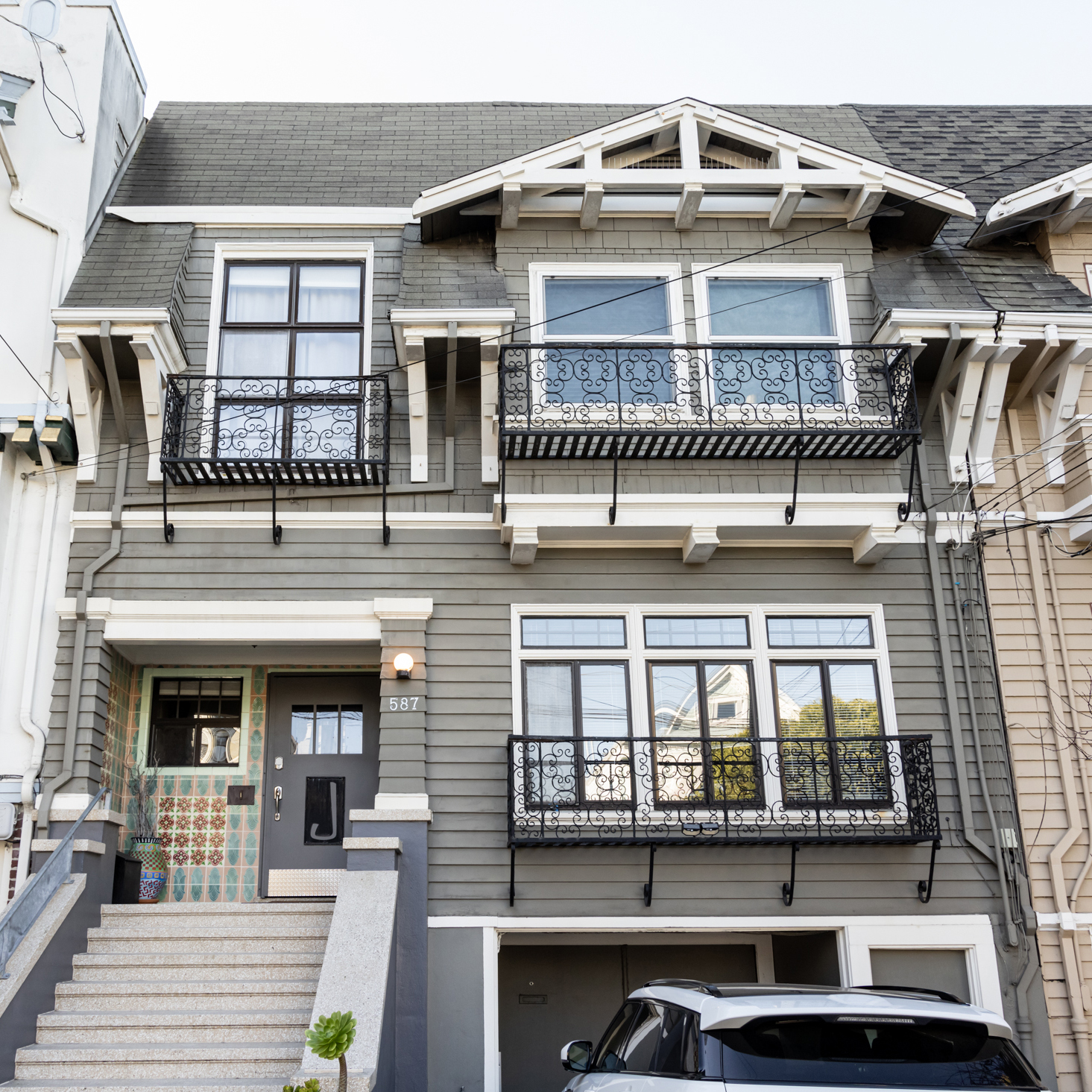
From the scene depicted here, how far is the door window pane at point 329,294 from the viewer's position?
35.7 ft

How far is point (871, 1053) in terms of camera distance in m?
4.59

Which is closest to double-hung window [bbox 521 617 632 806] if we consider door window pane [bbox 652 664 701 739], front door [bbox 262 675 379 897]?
door window pane [bbox 652 664 701 739]

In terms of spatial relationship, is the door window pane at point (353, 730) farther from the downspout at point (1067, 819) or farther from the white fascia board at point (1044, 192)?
the white fascia board at point (1044, 192)

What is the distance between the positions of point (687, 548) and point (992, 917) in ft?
13.5

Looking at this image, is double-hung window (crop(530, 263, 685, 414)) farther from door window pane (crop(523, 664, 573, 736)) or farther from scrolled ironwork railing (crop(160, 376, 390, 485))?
door window pane (crop(523, 664, 573, 736))

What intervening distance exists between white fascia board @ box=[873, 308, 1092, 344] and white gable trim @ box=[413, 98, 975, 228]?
3.99 ft

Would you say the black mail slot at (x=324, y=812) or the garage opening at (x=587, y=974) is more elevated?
the black mail slot at (x=324, y=812)

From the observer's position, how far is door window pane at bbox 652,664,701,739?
9695 millimetres

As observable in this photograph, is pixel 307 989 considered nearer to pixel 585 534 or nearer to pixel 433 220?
pixel 585 534

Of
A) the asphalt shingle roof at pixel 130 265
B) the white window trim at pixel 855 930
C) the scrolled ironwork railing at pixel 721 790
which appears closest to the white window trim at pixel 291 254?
the asphalt shingle roof at pixel 130 265

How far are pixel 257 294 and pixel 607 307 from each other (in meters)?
3.57

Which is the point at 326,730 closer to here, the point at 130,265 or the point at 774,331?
the point at 130,265

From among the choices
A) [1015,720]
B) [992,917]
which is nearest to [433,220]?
[1015,720]

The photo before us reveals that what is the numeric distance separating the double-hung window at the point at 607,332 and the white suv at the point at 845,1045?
6.05 m
